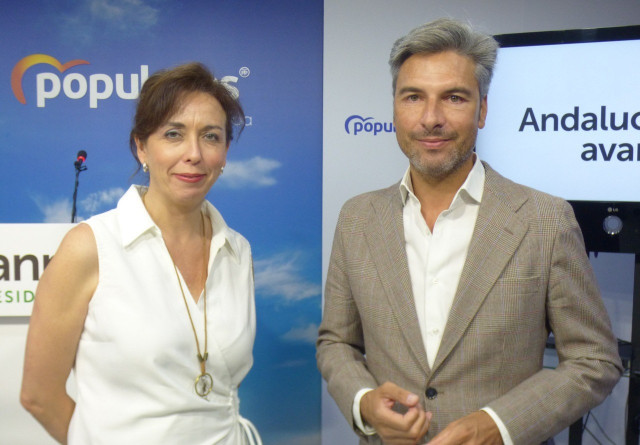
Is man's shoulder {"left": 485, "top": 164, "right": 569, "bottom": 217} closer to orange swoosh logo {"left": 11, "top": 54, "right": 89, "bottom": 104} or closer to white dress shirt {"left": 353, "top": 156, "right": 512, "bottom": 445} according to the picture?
white dress shirt {"left": 353, "top": 156, "right": 512, "bottom": 445}

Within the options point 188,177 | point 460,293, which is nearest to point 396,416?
point 460,293

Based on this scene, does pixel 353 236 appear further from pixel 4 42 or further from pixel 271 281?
pixel 4 42

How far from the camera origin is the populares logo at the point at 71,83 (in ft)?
10.8

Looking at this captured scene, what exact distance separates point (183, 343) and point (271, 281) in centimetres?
168

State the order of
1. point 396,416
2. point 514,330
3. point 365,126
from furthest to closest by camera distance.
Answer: point 365,126 → point 514,330 → point 396,416

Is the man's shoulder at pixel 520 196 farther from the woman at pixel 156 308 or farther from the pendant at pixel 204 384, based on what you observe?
the pendant at pixel 204 384

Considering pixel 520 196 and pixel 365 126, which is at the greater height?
pixel 365 126

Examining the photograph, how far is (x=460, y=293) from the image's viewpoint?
161 centimetres

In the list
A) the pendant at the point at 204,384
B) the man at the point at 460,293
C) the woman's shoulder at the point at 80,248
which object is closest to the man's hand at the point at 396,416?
the man at the point at 460,293

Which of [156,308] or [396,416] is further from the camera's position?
[156,308]

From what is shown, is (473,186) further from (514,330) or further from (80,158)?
(80,158)

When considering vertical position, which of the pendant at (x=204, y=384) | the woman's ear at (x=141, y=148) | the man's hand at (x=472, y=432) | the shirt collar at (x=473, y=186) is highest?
the woman's ear at (x=141, y=148)

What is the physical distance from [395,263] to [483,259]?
0.24 m

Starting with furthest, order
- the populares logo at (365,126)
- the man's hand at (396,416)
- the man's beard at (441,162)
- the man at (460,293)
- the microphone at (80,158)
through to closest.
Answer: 1. the microphone at (80,158)
2. the populares logo at (365,126)
3. the man's beard at (441,162)
4. the man at (460,293)
5. the man's hand at (396,416)
